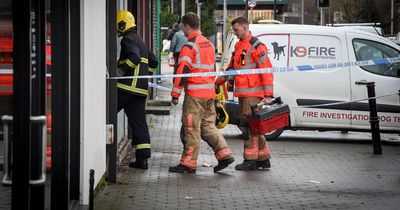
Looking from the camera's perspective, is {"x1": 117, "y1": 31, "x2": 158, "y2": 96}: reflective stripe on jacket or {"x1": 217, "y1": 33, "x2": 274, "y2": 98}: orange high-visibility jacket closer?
{"x1": 117, "y1": 31, "x2": 158, "y2": 96}: reflective stripe on jacket

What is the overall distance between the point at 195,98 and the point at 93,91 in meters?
2.27

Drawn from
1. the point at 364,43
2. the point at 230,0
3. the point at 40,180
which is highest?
the point at 230,0

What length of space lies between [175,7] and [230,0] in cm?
1915

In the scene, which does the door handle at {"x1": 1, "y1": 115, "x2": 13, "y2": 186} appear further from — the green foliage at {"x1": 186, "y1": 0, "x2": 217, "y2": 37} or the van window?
the green foliage at {"x1": 186, "y1": 0, "x2": 217, "y2": 37}

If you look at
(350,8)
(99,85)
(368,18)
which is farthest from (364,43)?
(350,8)

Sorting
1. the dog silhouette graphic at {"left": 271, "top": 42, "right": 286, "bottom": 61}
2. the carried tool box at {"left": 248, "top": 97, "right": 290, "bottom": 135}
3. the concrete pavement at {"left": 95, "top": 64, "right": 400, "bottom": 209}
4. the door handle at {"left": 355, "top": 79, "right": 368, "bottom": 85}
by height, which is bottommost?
the concrete pavement at {"left": 95, "top": 64, "right": 400, "bottom": 209}

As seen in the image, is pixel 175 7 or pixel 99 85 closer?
pixel 99 85

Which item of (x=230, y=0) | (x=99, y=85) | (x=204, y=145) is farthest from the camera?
(x=230, y=0)

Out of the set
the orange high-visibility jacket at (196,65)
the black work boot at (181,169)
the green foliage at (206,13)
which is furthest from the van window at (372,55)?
the green foliage at (206,13)

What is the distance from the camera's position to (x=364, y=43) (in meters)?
14.9

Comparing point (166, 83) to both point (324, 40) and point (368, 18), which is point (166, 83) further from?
point (368, 18)

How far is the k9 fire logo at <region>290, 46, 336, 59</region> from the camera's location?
1477 centimetres

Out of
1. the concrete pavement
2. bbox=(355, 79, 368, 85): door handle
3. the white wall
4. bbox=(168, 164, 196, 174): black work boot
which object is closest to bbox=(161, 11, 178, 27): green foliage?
bbox=(355, 79, 368, 85): door handle

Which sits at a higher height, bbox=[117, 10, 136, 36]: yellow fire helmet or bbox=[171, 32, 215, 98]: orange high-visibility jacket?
bbox=[117, 10, 136, 36]: yellow fire helmet
